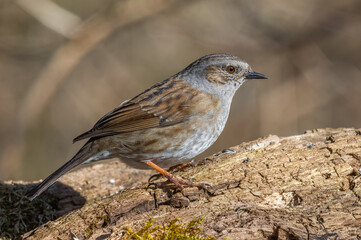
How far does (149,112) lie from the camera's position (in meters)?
4.59

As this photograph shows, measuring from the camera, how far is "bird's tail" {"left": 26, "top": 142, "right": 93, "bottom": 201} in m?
4.19

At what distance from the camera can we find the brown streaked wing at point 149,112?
448 centimetres

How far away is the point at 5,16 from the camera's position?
29.1 ft

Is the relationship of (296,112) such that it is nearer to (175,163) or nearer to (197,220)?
(175,163)

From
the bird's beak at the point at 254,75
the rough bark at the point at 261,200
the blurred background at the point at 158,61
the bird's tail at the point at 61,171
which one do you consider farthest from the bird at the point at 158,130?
the blurred background at the point at 158,61

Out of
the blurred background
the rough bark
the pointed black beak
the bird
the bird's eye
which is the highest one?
the blurred background

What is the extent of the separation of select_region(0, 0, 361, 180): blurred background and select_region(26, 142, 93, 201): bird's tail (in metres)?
3.81

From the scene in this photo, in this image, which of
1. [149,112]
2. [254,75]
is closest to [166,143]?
[149,112]

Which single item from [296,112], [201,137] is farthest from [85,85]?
[201,137]

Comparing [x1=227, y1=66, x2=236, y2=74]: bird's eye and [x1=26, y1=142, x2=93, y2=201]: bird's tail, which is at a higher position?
[x1=227, y1=66, x2=236, y2=74]: bird's eye

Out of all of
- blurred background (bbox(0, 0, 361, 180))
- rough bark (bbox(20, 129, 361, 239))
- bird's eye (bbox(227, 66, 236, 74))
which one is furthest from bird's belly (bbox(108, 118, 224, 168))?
blurred background (bbox(0, 0, 361, 180))

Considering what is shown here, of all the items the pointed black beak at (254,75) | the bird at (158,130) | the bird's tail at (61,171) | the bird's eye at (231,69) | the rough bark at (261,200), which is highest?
the bird's eye at (231,69)

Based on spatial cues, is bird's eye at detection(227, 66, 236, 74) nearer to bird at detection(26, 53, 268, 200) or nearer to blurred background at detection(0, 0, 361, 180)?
bird at detection(26, 53, 268, 200)

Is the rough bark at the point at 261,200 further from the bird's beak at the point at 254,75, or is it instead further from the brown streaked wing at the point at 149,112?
the bird's beak at the point at 254,75
